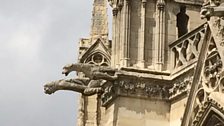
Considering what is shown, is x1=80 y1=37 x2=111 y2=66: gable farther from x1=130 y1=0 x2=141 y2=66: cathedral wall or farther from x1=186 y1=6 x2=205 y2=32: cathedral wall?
x1=130 y1=0 x2=141 y2=66: cathedral wall

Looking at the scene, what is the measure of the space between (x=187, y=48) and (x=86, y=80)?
2356 millimetres

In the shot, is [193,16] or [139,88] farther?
[193,16]

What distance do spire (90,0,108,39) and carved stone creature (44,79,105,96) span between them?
9536 millimetres

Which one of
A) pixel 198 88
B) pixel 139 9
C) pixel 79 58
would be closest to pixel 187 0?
pixel 139 9

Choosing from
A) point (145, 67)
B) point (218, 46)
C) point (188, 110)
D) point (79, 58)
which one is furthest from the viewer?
point (79, 58)

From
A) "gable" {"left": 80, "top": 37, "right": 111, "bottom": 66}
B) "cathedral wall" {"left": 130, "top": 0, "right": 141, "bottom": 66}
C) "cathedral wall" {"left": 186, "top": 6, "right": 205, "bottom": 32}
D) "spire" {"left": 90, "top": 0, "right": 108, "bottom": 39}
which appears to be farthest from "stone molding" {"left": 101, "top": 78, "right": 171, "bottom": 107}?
"spire" {"left": 90, "top": 0, "right": 108, "bottom": 39}

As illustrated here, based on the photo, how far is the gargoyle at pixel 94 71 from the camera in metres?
18.8

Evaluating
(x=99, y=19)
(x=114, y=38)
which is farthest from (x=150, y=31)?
(x=99, y=19)

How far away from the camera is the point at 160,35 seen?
64.0ft

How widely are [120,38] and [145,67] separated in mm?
840

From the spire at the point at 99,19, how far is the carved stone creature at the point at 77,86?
9536mm

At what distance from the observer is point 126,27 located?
19391mm

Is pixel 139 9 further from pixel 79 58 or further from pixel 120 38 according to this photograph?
pixel 79 58

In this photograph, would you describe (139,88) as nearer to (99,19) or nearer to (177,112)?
(177,112)
